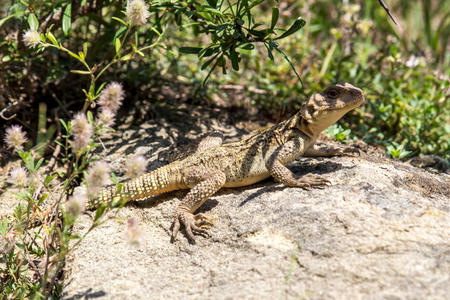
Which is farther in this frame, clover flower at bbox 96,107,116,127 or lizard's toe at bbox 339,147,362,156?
lizard's toe at bbox 339,147,362,156

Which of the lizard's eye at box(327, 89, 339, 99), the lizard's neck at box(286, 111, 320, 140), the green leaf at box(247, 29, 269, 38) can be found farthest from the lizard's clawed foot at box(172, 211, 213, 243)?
the green leaf at box(247, 29, 269, 38)

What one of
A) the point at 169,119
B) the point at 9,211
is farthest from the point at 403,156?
the point at 9,211

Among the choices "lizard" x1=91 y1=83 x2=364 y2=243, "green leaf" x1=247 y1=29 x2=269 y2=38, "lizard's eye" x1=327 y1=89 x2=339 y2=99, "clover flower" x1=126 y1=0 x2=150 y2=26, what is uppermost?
"clover flower" x1=126 y1=0 x2=150 y2=26

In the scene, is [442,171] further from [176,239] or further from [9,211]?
[9,211]

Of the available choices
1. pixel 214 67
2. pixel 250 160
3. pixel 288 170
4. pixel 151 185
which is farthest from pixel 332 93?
pixel 151 185

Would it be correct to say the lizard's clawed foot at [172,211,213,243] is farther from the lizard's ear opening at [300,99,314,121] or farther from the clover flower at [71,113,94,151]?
the lizard's ear opening at [300,99,314,121]

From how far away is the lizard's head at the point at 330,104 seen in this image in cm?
418

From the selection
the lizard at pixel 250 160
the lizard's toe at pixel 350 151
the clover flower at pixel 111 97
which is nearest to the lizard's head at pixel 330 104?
the lizard at pixel 250 160

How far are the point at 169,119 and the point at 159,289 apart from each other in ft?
10.3

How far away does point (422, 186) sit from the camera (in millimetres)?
4012

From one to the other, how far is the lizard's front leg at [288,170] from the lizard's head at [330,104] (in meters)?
0.29

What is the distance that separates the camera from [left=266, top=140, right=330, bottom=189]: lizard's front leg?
12.9 feet

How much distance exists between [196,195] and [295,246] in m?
1.14

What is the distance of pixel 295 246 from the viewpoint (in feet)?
10.9
